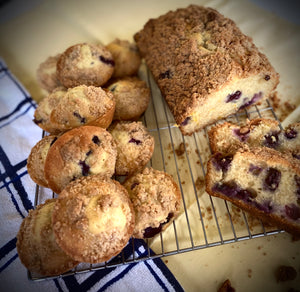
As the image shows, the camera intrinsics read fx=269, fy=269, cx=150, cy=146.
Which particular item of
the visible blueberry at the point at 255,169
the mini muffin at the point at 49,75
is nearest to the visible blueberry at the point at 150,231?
the visible blueberry at the point at 255,169

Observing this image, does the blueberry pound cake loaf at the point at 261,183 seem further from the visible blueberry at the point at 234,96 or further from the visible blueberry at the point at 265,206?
the visible blueberry at the point at 234,96

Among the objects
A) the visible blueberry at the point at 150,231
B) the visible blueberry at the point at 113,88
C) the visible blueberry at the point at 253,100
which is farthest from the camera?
the visible blueberry at the point at 253,100

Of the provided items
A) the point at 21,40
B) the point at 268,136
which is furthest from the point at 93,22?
the point at 268,136

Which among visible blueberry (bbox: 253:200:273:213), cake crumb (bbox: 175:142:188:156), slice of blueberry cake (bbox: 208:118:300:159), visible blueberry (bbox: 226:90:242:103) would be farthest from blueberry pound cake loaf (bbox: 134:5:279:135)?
visible blueberry (bbox: 253:200:273:213)

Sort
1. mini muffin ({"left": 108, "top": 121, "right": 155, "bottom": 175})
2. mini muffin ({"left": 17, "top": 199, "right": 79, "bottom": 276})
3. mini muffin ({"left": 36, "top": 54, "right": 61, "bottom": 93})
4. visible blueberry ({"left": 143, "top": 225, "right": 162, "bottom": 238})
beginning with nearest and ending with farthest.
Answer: mini muffin ({"left": 17, "top": 199, "right": 79, "bottom": 276}), visible blueberry ({"left": 143, "top": 225, "right": 162, "bottom": 238}), mini muffin ({"left": 108, "top": 121, "right": 155, "bottom": 175}), mini muffin ({"left": 36, "top": 54, "right": 61, "bottom": 93})

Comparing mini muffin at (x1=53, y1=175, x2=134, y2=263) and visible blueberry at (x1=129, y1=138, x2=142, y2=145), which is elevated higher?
visible blueberry at (x1=129, y1=138, x2=142, y2=145)

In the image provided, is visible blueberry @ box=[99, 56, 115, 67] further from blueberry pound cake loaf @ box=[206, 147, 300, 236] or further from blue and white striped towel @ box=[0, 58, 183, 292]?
blueberry pound cake loaf @ box=[206, 147, 300, 236]
